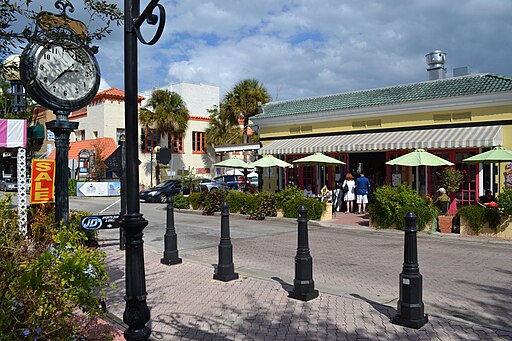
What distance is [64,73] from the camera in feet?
21.2

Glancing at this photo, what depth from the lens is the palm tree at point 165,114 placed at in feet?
122

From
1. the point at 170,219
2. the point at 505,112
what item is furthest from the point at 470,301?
the point at 505,112

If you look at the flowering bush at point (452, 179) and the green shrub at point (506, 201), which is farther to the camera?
the flowering bush at point (452, 179)

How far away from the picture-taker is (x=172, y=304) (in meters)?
6.14

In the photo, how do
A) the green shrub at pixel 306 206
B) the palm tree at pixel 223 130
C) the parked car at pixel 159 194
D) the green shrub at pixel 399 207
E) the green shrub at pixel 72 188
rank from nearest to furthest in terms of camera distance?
1. the green shrub at pixel 399 207
2. the green shrub at pixel 306 206
3. the parked car at pixel 159 194
4. the green shrub at pixel 72 188
5. the palm tree at pixel 223 130

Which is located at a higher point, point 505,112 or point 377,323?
point 505,112

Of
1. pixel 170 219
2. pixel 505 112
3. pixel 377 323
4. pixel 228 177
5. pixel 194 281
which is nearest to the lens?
pixel 377 323

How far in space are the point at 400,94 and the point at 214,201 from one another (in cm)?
893

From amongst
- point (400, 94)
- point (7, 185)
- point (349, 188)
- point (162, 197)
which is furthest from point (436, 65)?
point (7, 185)

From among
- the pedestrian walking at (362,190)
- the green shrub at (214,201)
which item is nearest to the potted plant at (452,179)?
the pedestrian walking at (362,190)

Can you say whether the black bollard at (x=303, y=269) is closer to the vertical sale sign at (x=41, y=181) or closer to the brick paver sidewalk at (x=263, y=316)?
the brick paver sidewalk at (x=263, y=316)

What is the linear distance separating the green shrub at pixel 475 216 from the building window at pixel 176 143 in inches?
1152

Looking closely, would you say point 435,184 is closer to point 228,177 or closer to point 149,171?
point 228,177

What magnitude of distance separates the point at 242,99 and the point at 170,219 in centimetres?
2879
